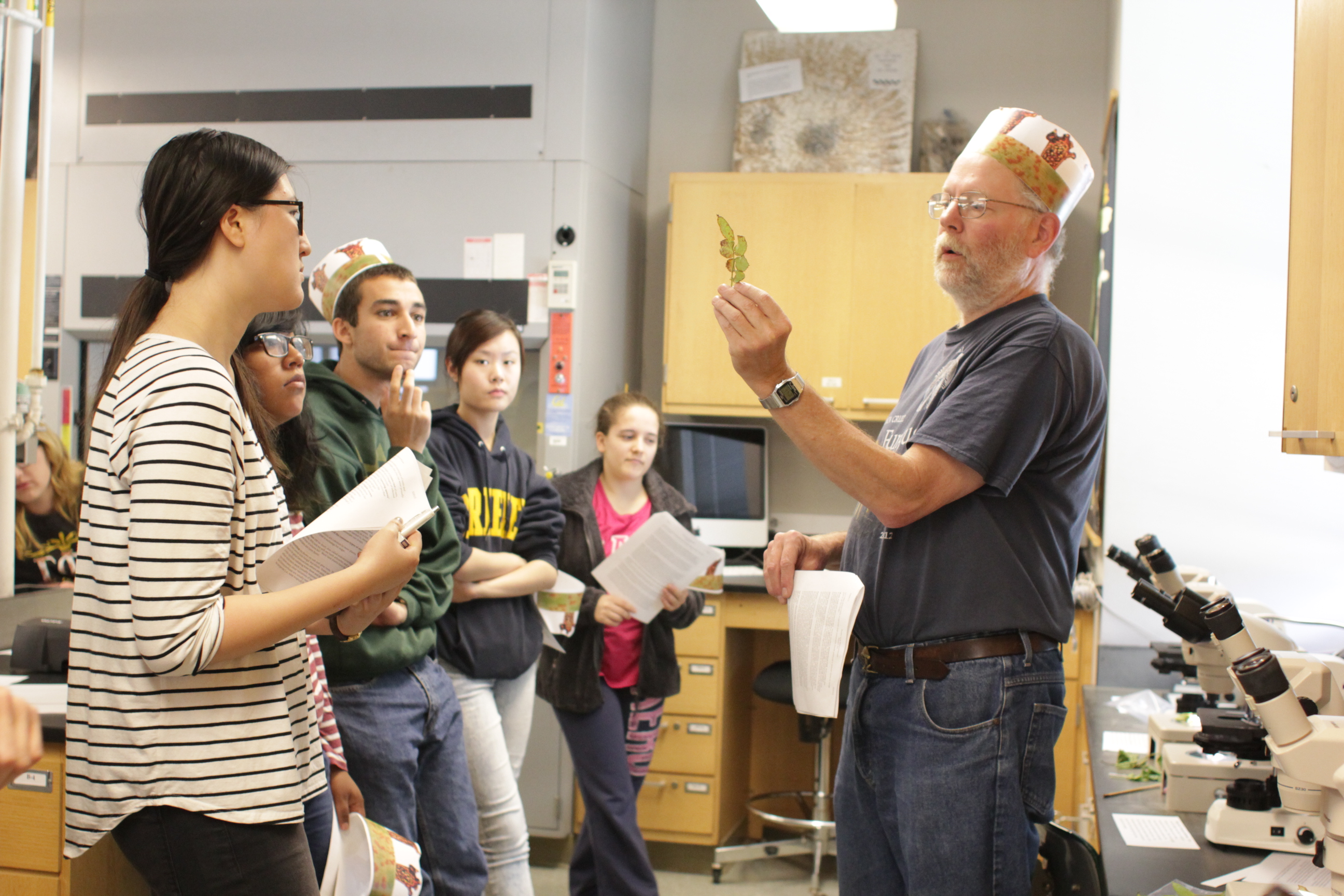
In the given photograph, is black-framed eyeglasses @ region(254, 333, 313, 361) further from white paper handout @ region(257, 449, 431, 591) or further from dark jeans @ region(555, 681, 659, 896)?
dark jeans @ region(555, 681, 659, 896)

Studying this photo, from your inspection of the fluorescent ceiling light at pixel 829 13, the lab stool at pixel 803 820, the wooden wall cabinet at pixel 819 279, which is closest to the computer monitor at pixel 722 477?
the wooden wall cabinet at pixel 819 279

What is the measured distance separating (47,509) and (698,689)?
2.09m

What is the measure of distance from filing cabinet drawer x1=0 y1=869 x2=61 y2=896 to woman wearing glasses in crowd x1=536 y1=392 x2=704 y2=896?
4.50ft

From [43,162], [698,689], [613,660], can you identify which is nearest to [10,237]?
[43,162]

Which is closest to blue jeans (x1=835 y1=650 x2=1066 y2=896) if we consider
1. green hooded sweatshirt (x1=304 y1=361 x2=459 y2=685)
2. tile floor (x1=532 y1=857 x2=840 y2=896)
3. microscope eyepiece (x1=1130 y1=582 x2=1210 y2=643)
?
microscope eyepiece (x1=1130 y1=582 x2=1210 y2=643)

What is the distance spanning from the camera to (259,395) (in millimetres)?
1618

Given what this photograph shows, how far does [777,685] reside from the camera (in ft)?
11.4

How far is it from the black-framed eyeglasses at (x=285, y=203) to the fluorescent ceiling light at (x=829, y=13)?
1.90 meters

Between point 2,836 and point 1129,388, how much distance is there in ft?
9.44

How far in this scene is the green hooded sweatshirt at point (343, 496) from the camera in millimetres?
1824

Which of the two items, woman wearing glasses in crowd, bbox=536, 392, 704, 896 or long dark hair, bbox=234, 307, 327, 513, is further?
woman wearing glasses in crowd, bbox=536, 392, 704, 896

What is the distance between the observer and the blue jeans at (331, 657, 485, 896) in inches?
73.3

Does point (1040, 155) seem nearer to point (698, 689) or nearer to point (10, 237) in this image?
point (10, 237)

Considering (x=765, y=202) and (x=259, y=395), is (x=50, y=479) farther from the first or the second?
(x=765, y=202)
